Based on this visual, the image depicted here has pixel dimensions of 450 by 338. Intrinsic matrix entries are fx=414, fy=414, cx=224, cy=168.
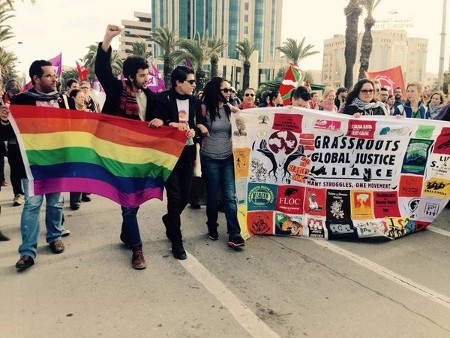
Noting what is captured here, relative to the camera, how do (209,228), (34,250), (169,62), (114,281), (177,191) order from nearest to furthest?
(114,281) → (34,250) → (177,191) → (209,228) → (169,62)

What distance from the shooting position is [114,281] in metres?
3.64

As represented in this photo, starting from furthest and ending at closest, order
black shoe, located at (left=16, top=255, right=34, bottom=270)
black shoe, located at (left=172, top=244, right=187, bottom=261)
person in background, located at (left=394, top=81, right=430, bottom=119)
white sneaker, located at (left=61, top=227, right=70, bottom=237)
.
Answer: person in background, located at (left=394, top=81, right=430, bottom=119), white sneaker, located at (left=61, top=227, right=70, bottom=237), black shoe, located at (left=172, top=244, right=187, bottom=261), black shoe, located at (left=16, top=255, right=34, bottom=270)

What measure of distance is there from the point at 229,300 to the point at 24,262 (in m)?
1.99

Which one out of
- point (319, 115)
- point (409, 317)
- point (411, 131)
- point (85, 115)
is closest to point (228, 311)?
point (409, 317)

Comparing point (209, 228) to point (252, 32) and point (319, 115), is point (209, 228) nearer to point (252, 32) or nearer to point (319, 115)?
point (319, 115)

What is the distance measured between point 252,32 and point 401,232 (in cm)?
10837

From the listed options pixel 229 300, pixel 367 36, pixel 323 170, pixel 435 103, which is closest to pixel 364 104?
pixel 323 170

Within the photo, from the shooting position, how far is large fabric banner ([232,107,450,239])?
4.93 meters

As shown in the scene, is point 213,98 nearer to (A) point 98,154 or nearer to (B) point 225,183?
(B) point 225,183

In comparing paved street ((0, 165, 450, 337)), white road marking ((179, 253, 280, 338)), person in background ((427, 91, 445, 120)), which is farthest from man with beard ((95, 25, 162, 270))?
person in background ((427, 91, 445, 120))

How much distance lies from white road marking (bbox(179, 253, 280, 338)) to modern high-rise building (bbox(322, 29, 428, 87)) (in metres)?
136

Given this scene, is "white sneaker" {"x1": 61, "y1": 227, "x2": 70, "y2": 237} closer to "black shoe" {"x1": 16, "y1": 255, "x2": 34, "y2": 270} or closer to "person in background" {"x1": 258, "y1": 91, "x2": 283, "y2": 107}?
"black shoe" {"x1": 16, "y1": 255, "x2": 34, "y2": 270}

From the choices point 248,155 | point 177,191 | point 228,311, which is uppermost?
point 248,155

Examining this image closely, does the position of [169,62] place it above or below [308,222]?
above
